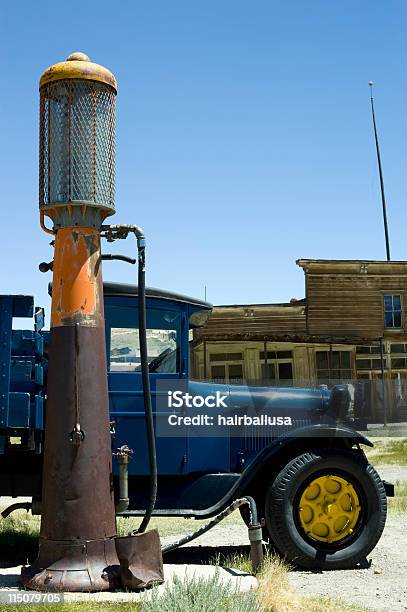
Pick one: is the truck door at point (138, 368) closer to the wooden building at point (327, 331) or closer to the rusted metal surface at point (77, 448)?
the rusted metal surface at point (77, 448)

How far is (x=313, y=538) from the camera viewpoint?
24.0ft

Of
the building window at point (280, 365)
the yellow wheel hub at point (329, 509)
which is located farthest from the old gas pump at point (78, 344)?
the building window at point (280, 365)

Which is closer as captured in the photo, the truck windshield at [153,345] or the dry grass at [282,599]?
the dry grass at [282,599]

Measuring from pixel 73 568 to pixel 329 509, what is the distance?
2926 mm

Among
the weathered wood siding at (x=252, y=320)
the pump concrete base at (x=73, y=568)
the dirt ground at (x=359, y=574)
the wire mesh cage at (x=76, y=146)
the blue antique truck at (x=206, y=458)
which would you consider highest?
the weathered wood siding at (x=252, y=320)

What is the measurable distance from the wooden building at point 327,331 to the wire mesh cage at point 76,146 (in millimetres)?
20777

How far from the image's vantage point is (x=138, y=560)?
209 inches

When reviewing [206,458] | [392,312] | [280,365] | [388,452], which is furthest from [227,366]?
[206,458]

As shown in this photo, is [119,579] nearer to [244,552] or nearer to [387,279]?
[244,552]

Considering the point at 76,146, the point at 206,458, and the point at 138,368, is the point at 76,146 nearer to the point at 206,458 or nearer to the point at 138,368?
the point at 138,368

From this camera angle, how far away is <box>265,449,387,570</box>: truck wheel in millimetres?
7219

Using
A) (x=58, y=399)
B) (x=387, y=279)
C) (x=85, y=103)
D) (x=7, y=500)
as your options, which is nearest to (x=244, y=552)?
(x=58, y=399)

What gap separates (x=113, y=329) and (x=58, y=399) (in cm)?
221

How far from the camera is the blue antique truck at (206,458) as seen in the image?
722cm
